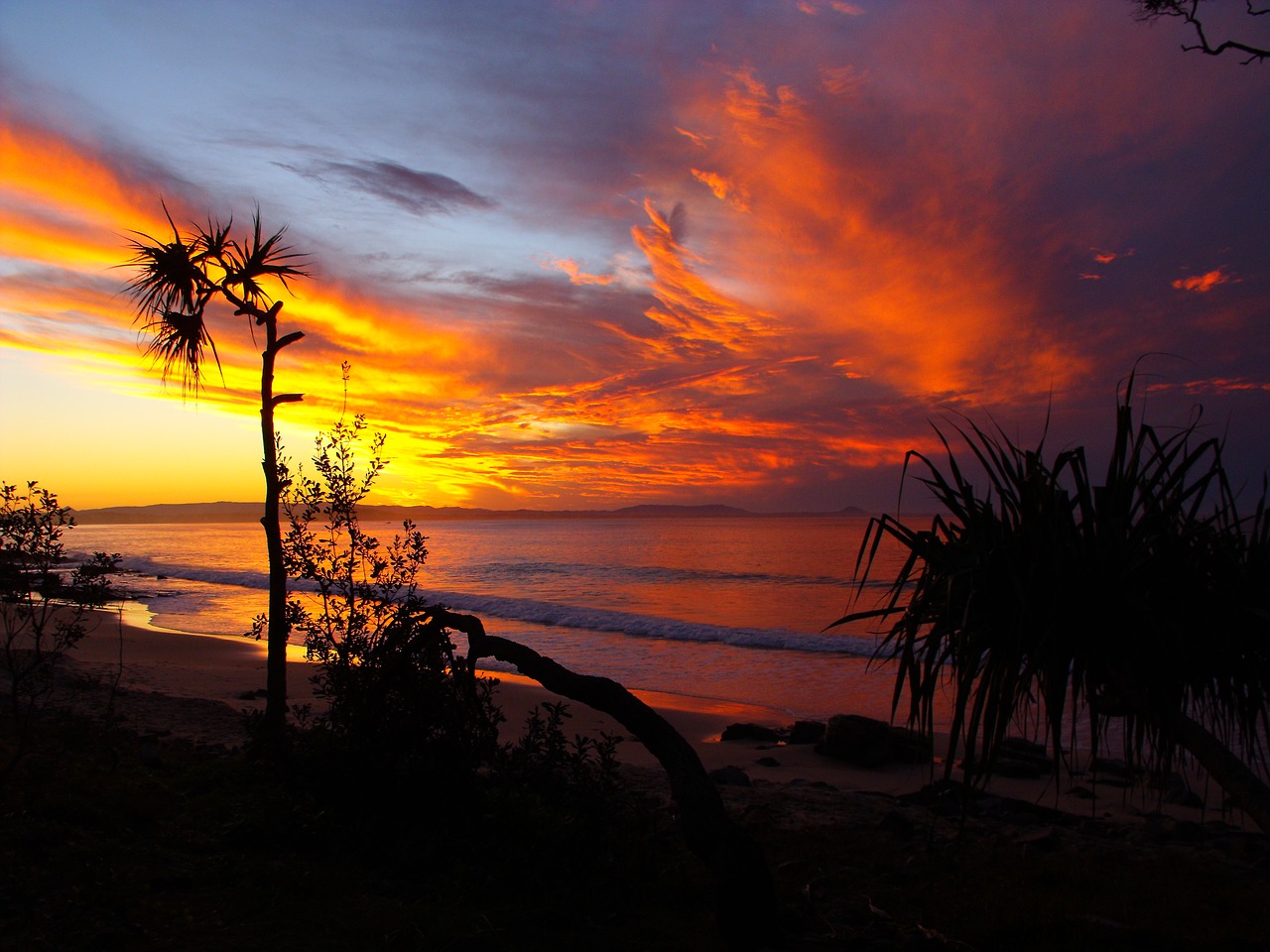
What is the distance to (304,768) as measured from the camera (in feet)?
21.8

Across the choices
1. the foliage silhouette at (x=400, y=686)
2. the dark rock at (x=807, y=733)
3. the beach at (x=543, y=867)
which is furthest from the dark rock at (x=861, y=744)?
the foliage silhouette at (x=400, y=686)

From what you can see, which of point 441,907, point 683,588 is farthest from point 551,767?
point 683,588

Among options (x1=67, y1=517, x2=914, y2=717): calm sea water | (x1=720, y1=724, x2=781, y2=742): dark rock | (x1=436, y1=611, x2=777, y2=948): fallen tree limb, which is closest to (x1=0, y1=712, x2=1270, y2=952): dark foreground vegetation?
(x1=436, y1=611, x2=777, y2=948): fallen tree limb

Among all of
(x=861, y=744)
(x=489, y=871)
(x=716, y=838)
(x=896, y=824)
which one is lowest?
(x=861, y=744)

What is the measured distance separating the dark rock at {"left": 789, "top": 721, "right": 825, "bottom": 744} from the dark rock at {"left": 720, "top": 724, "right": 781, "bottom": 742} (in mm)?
321

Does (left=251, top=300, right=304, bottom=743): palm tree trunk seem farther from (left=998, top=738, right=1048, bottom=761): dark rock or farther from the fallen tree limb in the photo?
(left=998, top=738, right=1048, bottom=761): dark rock

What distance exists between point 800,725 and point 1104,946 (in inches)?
325

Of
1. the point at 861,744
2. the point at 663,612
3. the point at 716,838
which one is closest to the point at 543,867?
the point at 716,838

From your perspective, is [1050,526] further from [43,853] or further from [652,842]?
[43,853]

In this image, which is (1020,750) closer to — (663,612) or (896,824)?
(896,824)

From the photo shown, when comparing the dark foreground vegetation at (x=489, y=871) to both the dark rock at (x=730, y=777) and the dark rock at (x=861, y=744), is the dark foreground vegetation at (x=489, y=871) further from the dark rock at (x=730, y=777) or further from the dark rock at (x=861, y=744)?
the dark rock at (x=861, y=744)

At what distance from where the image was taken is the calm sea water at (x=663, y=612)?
19.3 metres

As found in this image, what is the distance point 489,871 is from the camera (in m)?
5.49

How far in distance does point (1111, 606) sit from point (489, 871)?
443 cm
